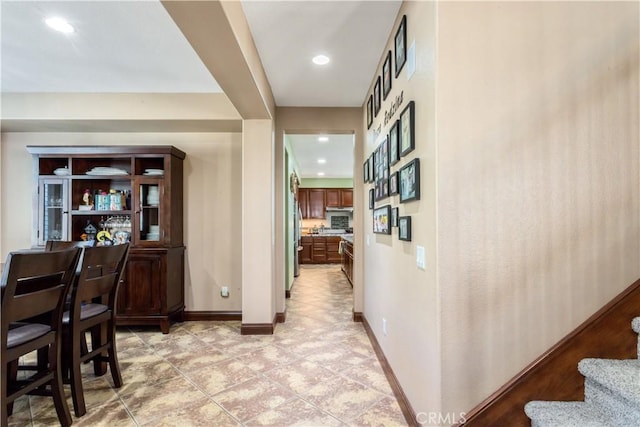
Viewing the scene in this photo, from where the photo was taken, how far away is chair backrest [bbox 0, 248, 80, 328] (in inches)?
A: 60.8

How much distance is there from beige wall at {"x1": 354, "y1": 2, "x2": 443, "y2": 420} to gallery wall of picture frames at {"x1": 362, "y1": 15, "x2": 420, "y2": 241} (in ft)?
0.13

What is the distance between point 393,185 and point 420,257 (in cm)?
69

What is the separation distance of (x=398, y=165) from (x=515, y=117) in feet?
2.47

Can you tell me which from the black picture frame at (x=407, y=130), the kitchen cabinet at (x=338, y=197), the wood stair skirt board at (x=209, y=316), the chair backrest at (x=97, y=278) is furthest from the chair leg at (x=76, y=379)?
the kitchen cabinet at (x=338, y=197)

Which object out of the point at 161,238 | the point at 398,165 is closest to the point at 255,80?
the point at 398,165

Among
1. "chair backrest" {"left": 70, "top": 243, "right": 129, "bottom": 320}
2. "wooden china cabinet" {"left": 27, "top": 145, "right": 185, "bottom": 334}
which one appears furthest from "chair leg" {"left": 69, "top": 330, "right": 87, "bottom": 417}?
"wooden china cabinet" {"left": 27, "top": 145, "right": 185, "bottom": 334}

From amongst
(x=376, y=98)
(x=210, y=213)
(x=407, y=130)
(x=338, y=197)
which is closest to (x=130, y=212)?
(x=210, y=213)

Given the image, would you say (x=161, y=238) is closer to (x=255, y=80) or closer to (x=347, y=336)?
(x=255, y=80)

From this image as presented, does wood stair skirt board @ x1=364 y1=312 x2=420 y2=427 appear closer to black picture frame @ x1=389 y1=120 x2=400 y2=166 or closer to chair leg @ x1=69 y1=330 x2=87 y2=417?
black picture frame @ x1=389 y1=120 x2=400 y2=166

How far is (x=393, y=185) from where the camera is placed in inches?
86.6

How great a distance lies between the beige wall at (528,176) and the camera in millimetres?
1454

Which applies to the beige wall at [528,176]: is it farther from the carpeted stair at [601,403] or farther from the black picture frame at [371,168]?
the black picture frame at [371,168]

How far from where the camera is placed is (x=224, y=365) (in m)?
2.64

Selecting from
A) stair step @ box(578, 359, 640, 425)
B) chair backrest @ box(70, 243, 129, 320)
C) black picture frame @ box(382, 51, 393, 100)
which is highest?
black picture frame @ box(382, 51, 393, 100)
